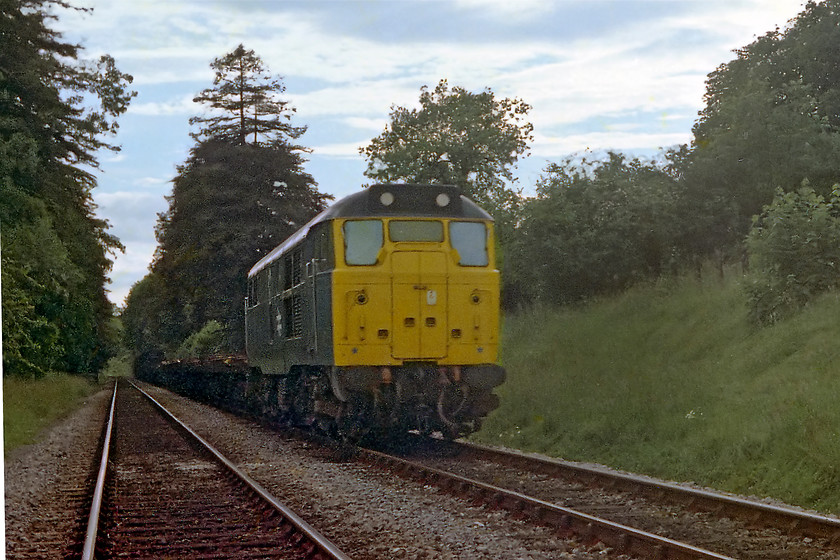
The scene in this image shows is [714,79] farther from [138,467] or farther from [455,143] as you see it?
[138,467]

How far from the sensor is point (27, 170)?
71.6 ft

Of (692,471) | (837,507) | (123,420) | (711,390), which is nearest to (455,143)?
(123,420)

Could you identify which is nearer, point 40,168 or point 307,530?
point 307,530

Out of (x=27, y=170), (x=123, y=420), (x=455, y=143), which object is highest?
(x=455, y=143)

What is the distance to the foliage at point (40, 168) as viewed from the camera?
20609mm

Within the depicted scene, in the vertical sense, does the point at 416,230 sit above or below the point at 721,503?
above

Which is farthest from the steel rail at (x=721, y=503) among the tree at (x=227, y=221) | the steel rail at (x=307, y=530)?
the tree at (x=227, y=221)

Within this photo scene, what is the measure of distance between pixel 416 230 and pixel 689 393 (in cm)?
468

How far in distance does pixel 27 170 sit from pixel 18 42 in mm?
2669

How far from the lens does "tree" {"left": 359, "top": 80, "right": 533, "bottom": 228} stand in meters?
30.4

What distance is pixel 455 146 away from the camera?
31266 mm

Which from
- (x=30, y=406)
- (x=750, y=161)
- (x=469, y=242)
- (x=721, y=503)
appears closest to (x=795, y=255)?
(x=469, y=242)

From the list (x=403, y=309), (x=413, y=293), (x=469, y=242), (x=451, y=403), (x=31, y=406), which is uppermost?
(x=469, y=242)

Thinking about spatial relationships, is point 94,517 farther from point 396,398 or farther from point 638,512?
point 396,398
